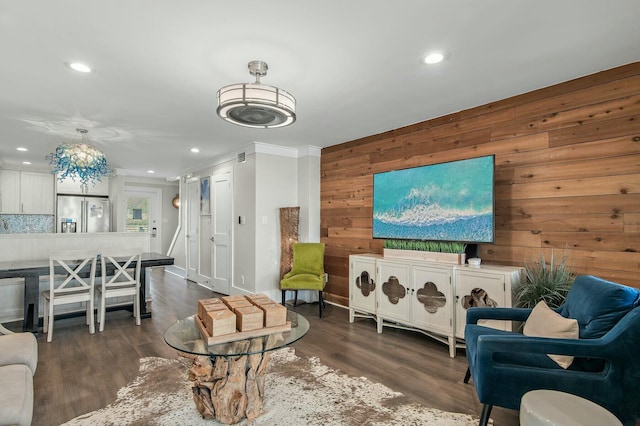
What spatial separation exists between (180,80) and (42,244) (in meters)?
3.41

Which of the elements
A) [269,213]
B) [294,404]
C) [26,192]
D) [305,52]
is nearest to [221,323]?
[294,404]

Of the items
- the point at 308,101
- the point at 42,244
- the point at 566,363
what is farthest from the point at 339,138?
the point at 42,244

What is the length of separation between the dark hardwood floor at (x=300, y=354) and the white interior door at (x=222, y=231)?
51.5 inches

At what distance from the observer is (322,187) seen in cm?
533

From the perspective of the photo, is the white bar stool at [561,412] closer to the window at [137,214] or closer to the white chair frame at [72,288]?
the white chair frame at [72,288]

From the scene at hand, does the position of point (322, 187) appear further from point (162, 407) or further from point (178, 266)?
point (178, 266)

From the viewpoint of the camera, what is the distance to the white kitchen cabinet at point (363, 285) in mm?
3947

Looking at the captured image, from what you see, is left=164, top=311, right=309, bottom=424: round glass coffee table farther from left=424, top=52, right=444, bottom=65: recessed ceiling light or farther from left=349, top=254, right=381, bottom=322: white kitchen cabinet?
left=424, top=52, right=444, bottom=65: recessed ceiling light

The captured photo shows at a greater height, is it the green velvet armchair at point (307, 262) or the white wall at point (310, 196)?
the white wall at point (310, 196)

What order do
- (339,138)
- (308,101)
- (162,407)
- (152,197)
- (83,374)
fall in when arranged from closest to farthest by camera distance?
(162,407) → (83,374) → (308,101) → (339,138) → (152,197)

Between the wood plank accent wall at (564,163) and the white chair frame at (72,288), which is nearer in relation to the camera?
the wood plank accent wall at (564,163)

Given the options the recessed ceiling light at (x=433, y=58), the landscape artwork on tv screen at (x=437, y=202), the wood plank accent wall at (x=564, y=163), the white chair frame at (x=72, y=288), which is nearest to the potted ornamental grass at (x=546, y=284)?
the wood plank accent wall at (x=564, y=163)

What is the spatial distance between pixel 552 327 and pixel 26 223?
29.1 ft

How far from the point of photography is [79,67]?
2580mm
